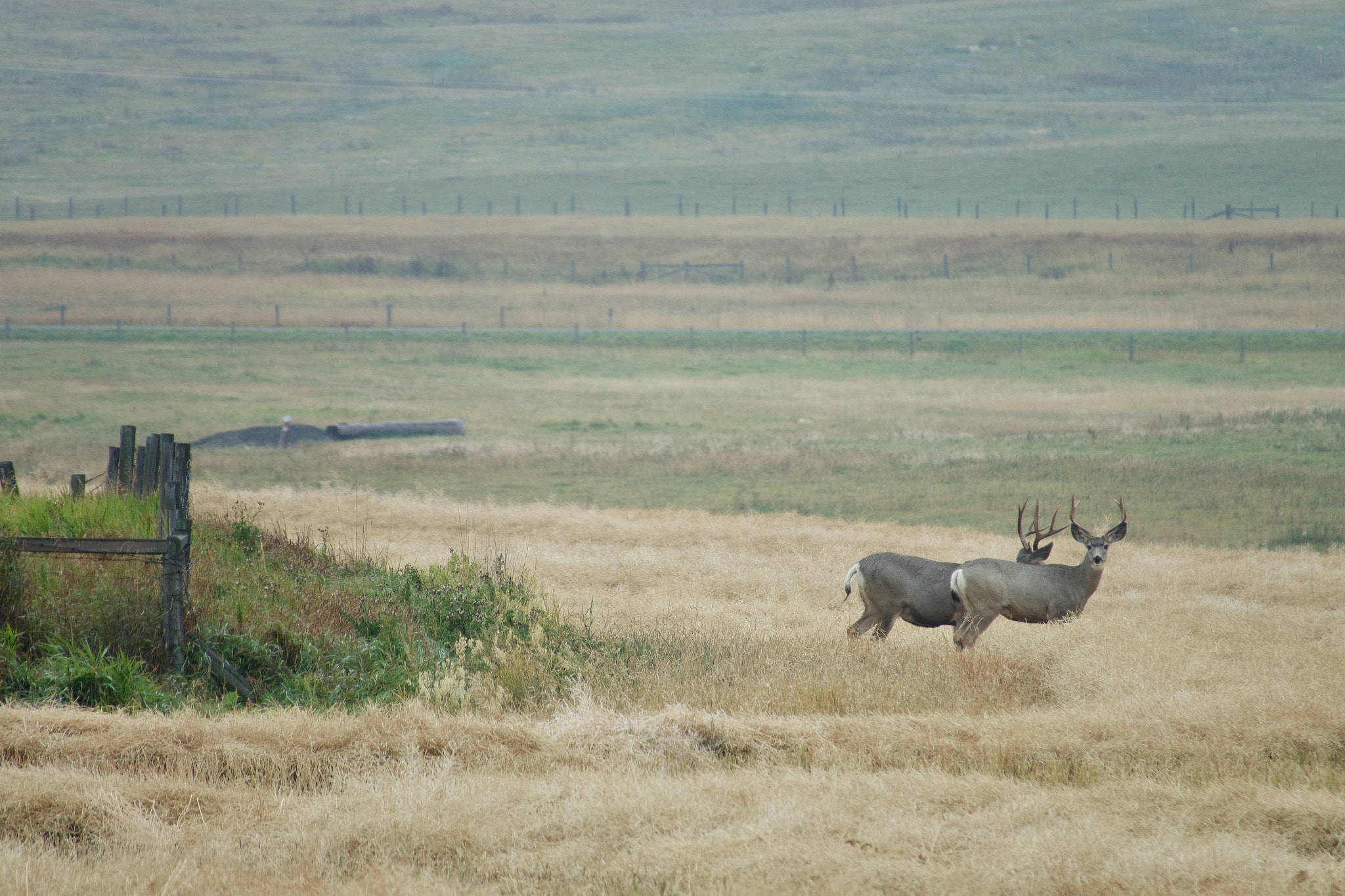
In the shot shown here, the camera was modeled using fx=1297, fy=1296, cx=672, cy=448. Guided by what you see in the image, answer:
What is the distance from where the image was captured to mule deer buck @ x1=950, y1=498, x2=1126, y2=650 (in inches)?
484

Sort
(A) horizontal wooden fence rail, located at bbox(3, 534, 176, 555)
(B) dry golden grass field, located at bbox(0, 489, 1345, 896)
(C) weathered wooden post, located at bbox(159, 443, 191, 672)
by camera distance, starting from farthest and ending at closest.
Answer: (C) weathered wooden post, located at bbox(159, 443, 191, 672)
(A) horizontal wooden fence rail, located at bbox(3, 534, 176, 555)
(B) dry golden grass field, located at bbox(0, 489, 1345, 896)

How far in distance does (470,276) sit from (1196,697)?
63628 millimetres

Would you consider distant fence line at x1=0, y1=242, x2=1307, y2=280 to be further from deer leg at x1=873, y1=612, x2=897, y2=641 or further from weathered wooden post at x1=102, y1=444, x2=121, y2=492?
deer leg at x1=873, y1=612, x2=897, y2=641

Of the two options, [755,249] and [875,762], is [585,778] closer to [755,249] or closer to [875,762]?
[875,762]

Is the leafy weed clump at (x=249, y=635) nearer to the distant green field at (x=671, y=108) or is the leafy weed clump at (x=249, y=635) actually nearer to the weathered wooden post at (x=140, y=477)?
the weathered wooden post at (x=140, y=477)

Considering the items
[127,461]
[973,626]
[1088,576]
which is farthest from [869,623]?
[127,461]

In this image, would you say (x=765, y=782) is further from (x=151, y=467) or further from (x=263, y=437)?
(x=263, y=437)

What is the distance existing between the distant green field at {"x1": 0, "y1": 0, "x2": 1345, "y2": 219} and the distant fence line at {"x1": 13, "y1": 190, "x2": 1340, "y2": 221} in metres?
0.38

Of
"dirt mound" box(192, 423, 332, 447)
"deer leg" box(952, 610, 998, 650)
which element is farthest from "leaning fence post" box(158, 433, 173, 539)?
"dirt mound" box(192, 423, 332, 447)

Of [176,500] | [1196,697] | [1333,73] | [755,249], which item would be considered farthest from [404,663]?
[1333,73]

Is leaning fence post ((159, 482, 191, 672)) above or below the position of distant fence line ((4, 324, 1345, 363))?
below

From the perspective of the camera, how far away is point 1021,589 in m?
12.5

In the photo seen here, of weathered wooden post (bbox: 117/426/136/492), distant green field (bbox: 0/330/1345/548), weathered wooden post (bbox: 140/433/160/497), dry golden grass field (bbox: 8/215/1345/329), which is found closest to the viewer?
weathered wooden post (bbox: 140/433/160/497)

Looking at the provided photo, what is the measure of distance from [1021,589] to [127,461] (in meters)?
9.72
